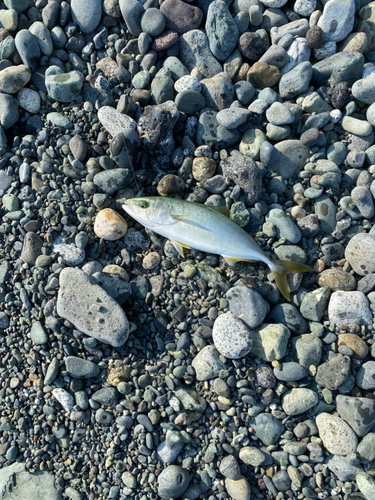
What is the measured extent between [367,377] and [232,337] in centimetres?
148

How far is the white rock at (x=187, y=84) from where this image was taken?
14.7 feet

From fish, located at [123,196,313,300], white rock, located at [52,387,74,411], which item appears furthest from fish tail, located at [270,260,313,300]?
white rock, located at [52,387,74,411]

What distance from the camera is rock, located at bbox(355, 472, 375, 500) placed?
355 cm

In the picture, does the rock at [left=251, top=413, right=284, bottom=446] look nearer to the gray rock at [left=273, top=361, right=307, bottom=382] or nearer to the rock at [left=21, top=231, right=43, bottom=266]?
the gray rock at [left=273, top=361, right=307, bottom=382]

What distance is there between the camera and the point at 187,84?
4.48 m

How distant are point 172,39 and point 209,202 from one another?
7.26ft

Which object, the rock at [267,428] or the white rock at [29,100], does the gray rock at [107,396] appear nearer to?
the rock at [267,428]

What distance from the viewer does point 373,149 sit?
14.2 ft

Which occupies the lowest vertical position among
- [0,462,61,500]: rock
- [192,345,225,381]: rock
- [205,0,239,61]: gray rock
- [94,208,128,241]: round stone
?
[0,462,61,500]: rock

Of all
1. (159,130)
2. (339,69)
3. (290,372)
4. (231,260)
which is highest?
(339,69)

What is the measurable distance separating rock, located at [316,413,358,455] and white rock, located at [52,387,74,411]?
104 inches

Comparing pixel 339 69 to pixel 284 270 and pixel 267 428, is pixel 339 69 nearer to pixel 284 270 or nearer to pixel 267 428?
pixel 284 270

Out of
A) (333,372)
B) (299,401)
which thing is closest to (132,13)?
(333,372)

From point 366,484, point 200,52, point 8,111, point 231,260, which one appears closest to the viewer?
point 366,484
